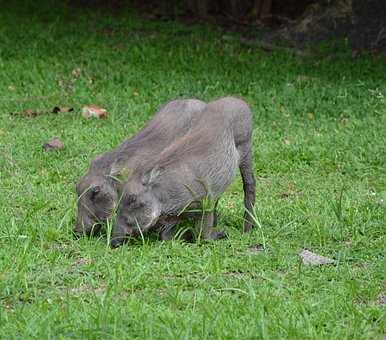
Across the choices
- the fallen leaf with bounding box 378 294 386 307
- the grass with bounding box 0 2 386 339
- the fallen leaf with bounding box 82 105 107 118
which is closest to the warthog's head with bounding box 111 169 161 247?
the grass with bounding box 0 2 386 339

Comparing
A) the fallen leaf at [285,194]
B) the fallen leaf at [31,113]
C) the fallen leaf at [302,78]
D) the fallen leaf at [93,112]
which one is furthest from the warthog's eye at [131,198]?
the fallen leaf at [302,78]

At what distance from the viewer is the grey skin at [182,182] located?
5.25 metres

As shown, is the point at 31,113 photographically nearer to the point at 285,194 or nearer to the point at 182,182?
the point at 285,194

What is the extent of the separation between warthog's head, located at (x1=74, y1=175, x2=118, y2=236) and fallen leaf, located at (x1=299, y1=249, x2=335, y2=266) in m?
1.16

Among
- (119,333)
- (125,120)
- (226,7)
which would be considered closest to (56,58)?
(125,120)

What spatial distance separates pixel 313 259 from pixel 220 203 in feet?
5.10

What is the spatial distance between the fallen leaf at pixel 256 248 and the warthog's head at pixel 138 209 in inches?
21.1

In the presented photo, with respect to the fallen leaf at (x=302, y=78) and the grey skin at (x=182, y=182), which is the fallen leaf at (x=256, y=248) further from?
the fallen leaf at (x=302, y=78)

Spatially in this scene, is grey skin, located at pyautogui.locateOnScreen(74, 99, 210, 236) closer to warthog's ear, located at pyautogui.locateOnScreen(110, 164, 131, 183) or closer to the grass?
warthog's ear, located at pyautogui.locateOnScreen(110, 164, 131, 183)

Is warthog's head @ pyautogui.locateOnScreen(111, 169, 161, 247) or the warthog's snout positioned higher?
warthog's head @ pyautogui.locateOnScreen(111, 169, 161, 247)

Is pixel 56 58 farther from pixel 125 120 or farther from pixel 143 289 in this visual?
pixel 143 289

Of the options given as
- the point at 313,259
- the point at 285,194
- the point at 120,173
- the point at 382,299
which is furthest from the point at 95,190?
the point at 382,299

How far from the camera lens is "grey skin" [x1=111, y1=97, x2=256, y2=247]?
5.25 meters

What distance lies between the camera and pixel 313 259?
4957 mm
